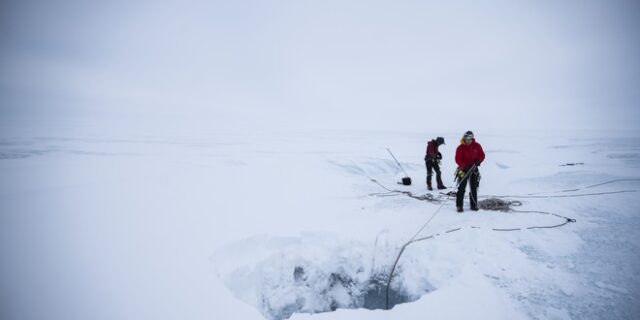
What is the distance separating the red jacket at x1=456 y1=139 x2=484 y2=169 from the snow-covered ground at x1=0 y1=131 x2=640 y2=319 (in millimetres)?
1070

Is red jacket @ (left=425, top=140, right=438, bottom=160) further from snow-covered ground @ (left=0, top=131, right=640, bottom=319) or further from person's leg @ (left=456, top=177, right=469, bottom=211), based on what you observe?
person's leg @ (left=456, top=177, right=469, bottom=211)

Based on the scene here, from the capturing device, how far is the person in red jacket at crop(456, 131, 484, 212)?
214 inches

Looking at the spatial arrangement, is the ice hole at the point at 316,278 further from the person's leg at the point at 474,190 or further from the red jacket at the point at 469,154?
the red jacket at the point at 469,154

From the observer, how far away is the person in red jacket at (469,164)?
5.44 metres

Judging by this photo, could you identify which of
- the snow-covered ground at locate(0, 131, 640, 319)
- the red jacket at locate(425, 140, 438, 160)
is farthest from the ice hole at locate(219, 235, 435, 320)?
the red jacket at locate(425, 140, 438, 160)

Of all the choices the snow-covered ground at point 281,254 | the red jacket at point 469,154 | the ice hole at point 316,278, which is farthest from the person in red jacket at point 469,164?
the ice hole at point 316,278

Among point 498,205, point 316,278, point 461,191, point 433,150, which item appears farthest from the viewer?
point 433,150

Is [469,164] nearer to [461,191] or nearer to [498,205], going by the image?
[461,191]

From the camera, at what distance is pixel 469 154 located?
18.0 ft

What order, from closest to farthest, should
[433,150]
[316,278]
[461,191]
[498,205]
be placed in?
[316,278] < [461,191] < [498,205] < [433,150]

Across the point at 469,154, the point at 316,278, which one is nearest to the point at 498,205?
the point at 469,154

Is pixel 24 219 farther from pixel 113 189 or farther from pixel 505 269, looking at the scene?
pixel 505 269

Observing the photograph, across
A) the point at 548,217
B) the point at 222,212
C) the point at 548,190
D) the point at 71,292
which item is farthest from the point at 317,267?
the point at 548,190

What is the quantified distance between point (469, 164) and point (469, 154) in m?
0.21
